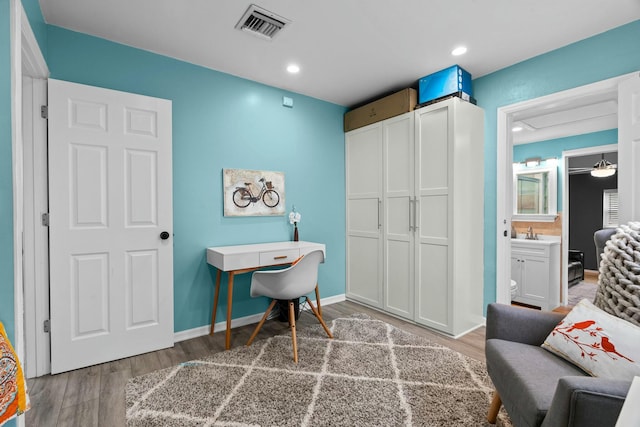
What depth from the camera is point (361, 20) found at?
6.98 ft

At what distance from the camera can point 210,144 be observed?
2.84 meters

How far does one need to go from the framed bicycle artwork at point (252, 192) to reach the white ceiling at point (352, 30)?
99 centimetres

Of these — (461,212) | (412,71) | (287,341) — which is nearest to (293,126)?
(412,71)

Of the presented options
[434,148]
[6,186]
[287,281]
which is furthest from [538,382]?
[6,186]

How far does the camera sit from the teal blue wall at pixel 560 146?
157 inches

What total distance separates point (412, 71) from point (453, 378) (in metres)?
2.61

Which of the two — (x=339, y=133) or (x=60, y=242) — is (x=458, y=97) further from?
(x=60, y=242)

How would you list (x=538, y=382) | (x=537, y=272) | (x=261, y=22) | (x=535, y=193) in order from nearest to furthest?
1. (x=538, y=382)
2. (x=261, y=22)
3. (x=537, y=272)
4. (x=535, y=193)

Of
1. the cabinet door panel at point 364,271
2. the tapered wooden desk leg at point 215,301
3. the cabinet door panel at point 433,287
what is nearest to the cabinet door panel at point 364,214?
the cabinet door panel at point 364,271

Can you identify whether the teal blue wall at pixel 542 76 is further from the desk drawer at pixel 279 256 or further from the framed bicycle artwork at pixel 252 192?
the framed bicycle artwork at pixel 252 192

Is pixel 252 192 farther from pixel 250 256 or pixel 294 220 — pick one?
pixel 250 256

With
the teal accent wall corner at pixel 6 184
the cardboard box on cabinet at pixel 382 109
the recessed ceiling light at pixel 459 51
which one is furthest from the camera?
the cardboard box on cabinet at pixel 382 109

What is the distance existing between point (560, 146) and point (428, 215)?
2967 millimetres

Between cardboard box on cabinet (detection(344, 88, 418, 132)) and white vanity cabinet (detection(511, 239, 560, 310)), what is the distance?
2390 mm
